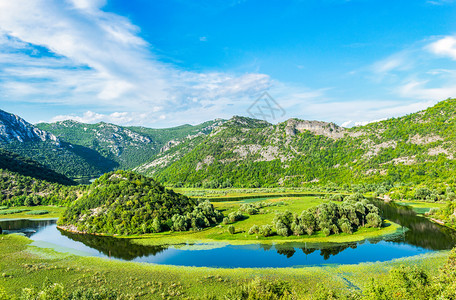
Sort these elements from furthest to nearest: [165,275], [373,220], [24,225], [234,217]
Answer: [24,225] < [234,217] < [373,220] < [165,275]

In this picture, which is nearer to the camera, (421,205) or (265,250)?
(265,250)

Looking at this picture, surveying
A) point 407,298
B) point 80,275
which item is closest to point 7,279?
point 80,275

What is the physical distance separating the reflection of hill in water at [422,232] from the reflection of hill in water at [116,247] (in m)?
66.6

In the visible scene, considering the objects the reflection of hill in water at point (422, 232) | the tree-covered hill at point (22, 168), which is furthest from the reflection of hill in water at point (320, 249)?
the tree-covered hill at point (22, 168)

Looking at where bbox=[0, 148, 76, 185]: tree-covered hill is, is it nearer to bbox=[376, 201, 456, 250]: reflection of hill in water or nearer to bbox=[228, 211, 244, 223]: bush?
bbox=[228, 211, 244, 223]: bush

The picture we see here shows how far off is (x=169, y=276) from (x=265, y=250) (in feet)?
81.9

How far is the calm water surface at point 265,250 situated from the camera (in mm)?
55719

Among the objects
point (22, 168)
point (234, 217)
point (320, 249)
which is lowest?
point (320, 249)

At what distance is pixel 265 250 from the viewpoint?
206 feet

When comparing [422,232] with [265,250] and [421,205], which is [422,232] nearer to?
[265,250]

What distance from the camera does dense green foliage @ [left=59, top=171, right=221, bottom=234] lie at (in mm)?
82688

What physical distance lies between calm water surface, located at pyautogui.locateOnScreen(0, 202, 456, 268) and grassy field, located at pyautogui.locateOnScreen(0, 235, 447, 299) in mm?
3848

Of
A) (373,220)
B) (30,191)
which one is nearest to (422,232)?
(373,220)

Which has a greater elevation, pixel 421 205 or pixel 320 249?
pixel 320 249
